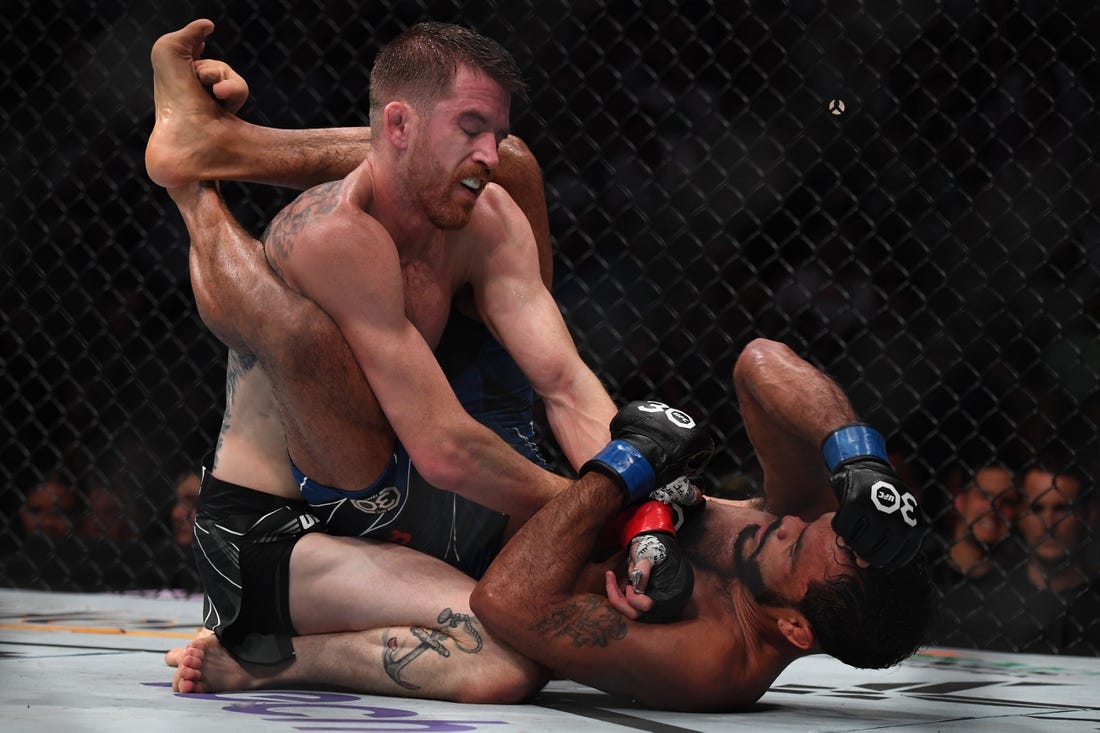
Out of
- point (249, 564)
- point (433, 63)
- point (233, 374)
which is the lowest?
point (249, 564)

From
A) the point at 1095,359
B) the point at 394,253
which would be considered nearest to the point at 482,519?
the point at 394,253

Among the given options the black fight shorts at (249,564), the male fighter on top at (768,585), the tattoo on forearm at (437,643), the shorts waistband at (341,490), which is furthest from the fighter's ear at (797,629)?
the black fight shorts at (249,564)

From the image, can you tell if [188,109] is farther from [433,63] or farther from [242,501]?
[242,501]

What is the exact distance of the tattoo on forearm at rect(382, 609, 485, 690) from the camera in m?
1.59

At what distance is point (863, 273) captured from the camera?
296 cm

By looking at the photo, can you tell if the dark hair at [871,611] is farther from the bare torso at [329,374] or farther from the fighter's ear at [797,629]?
the bare torso at [329,374]

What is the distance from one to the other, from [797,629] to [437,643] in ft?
1.41

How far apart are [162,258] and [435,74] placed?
5.97 ft

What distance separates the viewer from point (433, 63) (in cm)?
167

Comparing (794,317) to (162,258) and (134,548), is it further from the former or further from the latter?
(134,548)

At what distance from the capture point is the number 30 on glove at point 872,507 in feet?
4.61

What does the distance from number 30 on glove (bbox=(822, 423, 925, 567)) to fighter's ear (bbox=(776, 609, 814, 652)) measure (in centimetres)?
11

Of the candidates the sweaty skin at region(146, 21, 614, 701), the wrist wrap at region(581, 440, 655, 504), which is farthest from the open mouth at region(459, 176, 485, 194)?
the wrist wrap at region(581, 440, 655, 504)

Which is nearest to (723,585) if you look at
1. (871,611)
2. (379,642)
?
(871,611)
